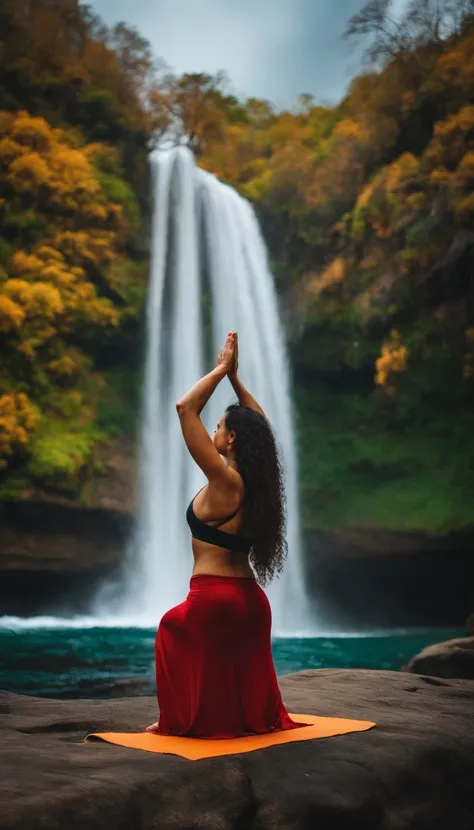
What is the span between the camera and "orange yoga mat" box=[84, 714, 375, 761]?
11.8 feet

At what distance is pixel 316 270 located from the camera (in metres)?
20.0

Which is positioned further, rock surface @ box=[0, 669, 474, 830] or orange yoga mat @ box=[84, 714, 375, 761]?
orange yoga mat @ box=[84, 714, 375, 761]

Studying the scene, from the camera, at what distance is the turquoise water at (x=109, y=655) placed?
9.29 metres

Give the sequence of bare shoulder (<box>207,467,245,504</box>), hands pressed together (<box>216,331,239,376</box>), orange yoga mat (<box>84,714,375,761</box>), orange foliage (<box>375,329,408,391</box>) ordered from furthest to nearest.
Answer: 1. orange foliage (<box>375,329,408,391</box>)
2. hands pressed together (<box>216,331,239,376</box>)
3. bare shoulder (<box>207,467,245,504</box>)
4. orange yoga mat (<box>84,714,375,761</box>)

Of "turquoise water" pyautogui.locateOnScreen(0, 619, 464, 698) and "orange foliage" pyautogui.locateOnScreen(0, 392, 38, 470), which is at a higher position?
"orange foliage" pyautogui.locateOnScreen(0, 392, 38, 470)

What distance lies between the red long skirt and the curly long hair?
0.26m

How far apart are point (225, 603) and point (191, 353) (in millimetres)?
15240

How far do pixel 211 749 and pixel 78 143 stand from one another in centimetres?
1776

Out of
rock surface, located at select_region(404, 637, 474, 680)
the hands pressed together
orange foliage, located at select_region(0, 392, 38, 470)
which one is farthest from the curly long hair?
orange foliage, located at select_region(0, 392, 38, 470)

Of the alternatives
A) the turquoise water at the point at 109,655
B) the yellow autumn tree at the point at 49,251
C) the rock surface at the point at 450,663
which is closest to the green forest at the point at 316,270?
the yellow autumn tree at the point at 49,251

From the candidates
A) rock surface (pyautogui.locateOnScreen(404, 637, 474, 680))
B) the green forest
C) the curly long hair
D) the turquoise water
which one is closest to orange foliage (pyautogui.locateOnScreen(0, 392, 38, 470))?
the green forest

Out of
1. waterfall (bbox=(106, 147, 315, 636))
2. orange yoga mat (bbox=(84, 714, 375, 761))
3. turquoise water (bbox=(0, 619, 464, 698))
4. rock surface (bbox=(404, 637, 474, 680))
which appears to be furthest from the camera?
waterfall (bbox=(106, 147, 315, 636))

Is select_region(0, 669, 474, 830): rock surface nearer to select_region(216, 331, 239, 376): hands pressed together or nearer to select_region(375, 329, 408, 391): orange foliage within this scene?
select_region(216, 331, 239, 376): hands pressed together

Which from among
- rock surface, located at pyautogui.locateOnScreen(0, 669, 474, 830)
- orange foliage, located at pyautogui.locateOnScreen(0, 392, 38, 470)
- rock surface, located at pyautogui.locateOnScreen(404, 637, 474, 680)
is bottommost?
rock surface, located at pyautogui.locateOnScreen(0, 669, 474, 830)
